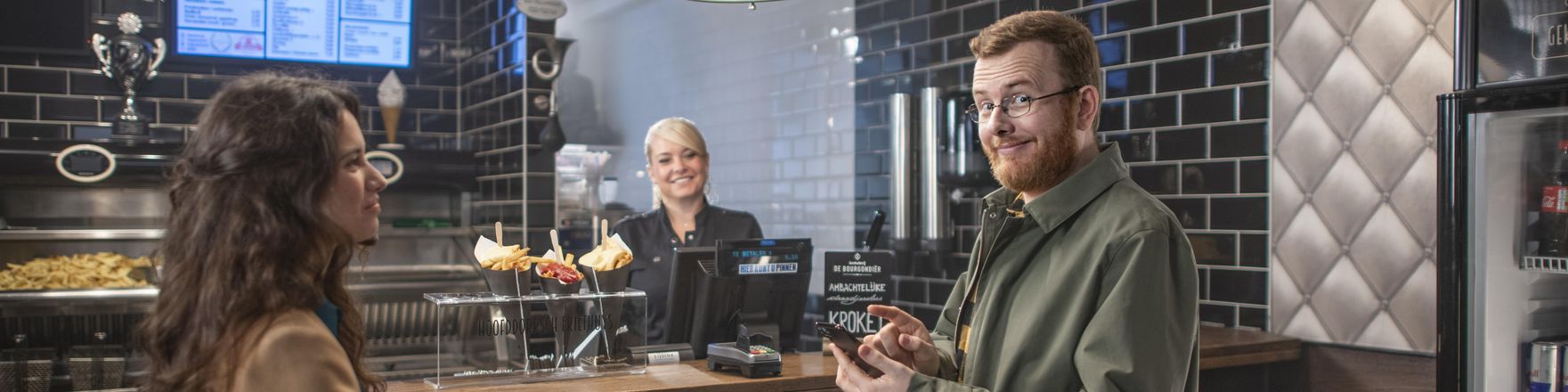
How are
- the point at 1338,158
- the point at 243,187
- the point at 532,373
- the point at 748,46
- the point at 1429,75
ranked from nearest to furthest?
the point at 243,187 → the point at 532,373 → the point at 1429,75 → the point at 1338,158 → the point at 748,46

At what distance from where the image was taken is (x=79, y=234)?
459 centimetres

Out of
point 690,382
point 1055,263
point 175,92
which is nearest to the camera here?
point 1055,263

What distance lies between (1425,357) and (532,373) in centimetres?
233

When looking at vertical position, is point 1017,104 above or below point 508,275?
above

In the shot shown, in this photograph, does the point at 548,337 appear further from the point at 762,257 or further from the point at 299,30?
the point at 299,30

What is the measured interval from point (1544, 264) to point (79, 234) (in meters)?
4.82

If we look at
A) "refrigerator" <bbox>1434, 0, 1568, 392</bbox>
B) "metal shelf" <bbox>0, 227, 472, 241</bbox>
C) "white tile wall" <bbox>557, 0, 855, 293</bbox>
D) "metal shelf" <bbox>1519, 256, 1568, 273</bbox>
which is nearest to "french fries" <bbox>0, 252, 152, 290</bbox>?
"metal shelf" <bbox>0, 227, 472, 241</bbox>

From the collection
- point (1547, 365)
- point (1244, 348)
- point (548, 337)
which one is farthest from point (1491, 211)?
point (548, 337)

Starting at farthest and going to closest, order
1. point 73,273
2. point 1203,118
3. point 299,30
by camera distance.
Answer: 1. point 299,30
2. point 73,273
3. point 1203,118

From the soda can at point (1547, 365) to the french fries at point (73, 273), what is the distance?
452 centimetres

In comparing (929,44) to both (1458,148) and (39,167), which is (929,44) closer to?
(1458,148)

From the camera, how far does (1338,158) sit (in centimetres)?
337

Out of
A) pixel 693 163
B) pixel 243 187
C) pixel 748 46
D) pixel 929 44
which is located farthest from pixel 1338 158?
pixel 243 187

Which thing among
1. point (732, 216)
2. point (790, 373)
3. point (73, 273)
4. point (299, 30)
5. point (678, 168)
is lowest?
point (790, 373)
